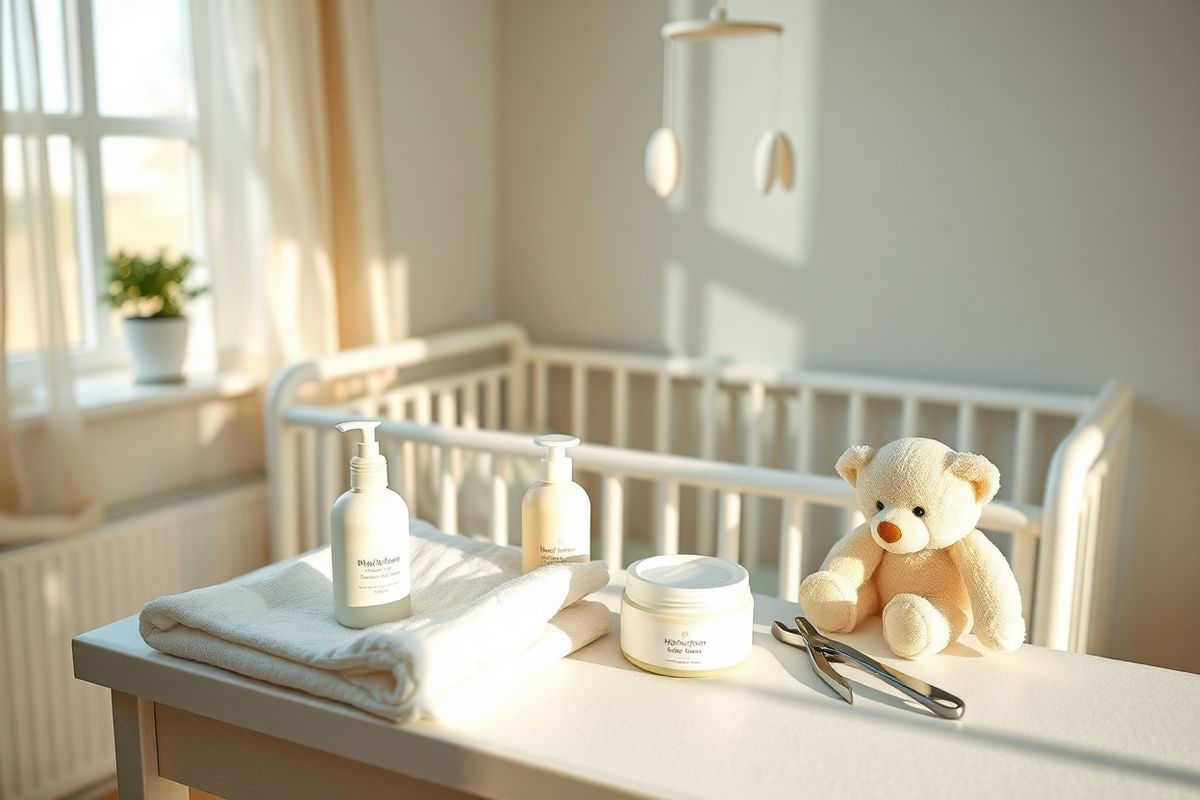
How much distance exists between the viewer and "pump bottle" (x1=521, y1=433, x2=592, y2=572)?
1.06 meters

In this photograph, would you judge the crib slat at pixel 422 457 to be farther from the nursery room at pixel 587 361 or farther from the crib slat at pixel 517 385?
the crib slat at pixel 517 385

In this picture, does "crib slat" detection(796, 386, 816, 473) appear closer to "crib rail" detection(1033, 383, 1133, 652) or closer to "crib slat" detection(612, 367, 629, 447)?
"crib slat" detection(612, 367, 629, 447)

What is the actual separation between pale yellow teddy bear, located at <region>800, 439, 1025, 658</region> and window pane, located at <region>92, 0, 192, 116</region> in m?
1.74

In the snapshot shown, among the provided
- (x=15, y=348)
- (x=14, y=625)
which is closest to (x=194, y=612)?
(x=14, y=625)

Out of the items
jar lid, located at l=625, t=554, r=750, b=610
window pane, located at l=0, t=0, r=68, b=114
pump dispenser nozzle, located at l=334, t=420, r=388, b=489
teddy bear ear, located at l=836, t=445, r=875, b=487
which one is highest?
window pane, located at l=0, t=0, r=68, b=114

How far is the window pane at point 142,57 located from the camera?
7.09 feet

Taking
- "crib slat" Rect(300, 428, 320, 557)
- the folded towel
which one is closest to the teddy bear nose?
the folded towel

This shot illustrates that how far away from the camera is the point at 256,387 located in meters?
2.32

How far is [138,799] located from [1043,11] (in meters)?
2.08

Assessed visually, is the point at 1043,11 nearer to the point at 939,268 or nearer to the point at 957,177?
the point at 957,177

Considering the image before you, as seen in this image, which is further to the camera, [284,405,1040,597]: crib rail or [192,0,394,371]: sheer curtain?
[192,0,394,371]: sheer curtain

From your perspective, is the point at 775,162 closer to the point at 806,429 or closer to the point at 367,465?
the point at 806,429

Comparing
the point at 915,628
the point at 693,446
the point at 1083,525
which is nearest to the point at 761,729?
the point at 915,628

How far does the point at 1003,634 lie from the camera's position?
1016 millimetres
